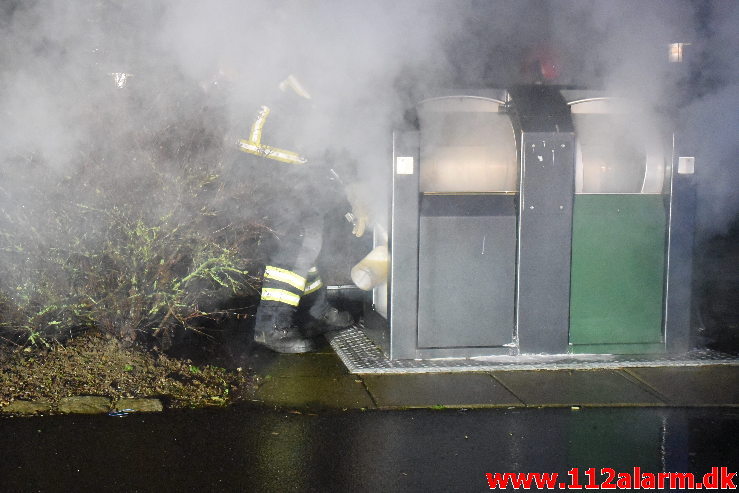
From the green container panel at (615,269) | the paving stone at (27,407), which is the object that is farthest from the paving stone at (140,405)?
the green container panel at (615,269)

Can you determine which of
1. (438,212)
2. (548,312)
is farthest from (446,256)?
(548,312)

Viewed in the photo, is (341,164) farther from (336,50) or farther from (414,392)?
(414,392)

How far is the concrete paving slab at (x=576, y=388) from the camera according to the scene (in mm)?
3994

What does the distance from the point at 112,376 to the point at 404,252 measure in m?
1.85

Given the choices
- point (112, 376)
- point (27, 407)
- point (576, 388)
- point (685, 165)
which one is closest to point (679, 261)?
point (685, 165)

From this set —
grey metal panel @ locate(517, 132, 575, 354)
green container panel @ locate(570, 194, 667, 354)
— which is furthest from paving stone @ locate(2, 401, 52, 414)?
green container panel @ locate(570, 194, 667, 354)

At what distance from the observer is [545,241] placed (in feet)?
15.2

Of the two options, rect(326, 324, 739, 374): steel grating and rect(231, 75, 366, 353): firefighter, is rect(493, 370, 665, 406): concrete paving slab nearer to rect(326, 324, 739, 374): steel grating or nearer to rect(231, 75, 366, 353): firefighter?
rect(326, 324, 739, 374): steel grating

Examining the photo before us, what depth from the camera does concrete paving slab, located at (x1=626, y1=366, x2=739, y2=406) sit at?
13.2 ft

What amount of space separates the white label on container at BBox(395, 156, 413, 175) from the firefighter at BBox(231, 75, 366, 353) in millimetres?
621

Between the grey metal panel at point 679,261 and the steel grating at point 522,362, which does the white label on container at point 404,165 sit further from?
the grey metal panel at point 679,261

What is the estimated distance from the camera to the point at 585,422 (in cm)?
369

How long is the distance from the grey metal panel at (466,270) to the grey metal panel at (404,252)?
0.06m

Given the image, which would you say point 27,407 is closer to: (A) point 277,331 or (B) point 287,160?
(A) point 277,331
